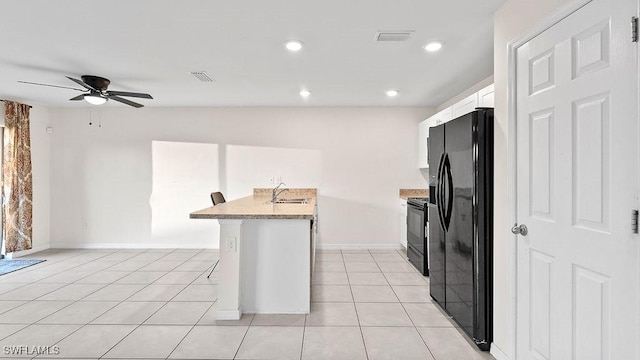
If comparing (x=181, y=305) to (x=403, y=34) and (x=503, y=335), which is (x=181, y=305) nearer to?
(x=503, y=335)

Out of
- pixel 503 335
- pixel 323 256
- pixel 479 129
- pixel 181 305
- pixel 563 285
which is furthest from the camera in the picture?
pixel 323 256

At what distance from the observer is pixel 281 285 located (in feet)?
10.1

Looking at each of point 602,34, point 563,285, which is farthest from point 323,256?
point 602,34

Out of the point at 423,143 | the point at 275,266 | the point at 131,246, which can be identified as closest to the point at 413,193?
the point at 423,143

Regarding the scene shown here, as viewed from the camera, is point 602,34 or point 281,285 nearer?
point 602,34

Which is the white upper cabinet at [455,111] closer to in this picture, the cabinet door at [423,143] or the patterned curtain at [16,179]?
the cabinet door at [423,143]

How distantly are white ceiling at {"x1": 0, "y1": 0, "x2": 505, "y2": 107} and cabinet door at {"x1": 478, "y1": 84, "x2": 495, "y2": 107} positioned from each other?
0.41 meters

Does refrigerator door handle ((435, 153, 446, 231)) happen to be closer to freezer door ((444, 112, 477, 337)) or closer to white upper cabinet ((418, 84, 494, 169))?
freezer door ((444, 112, 477, 337))

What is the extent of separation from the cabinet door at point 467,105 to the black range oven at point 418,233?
3.70 ft

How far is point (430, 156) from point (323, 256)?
257 cm

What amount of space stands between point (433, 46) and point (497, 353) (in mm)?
2543

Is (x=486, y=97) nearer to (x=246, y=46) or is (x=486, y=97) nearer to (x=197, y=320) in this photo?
(x=246, y=46)

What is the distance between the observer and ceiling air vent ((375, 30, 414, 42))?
2.86m

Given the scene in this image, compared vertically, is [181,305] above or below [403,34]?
below
